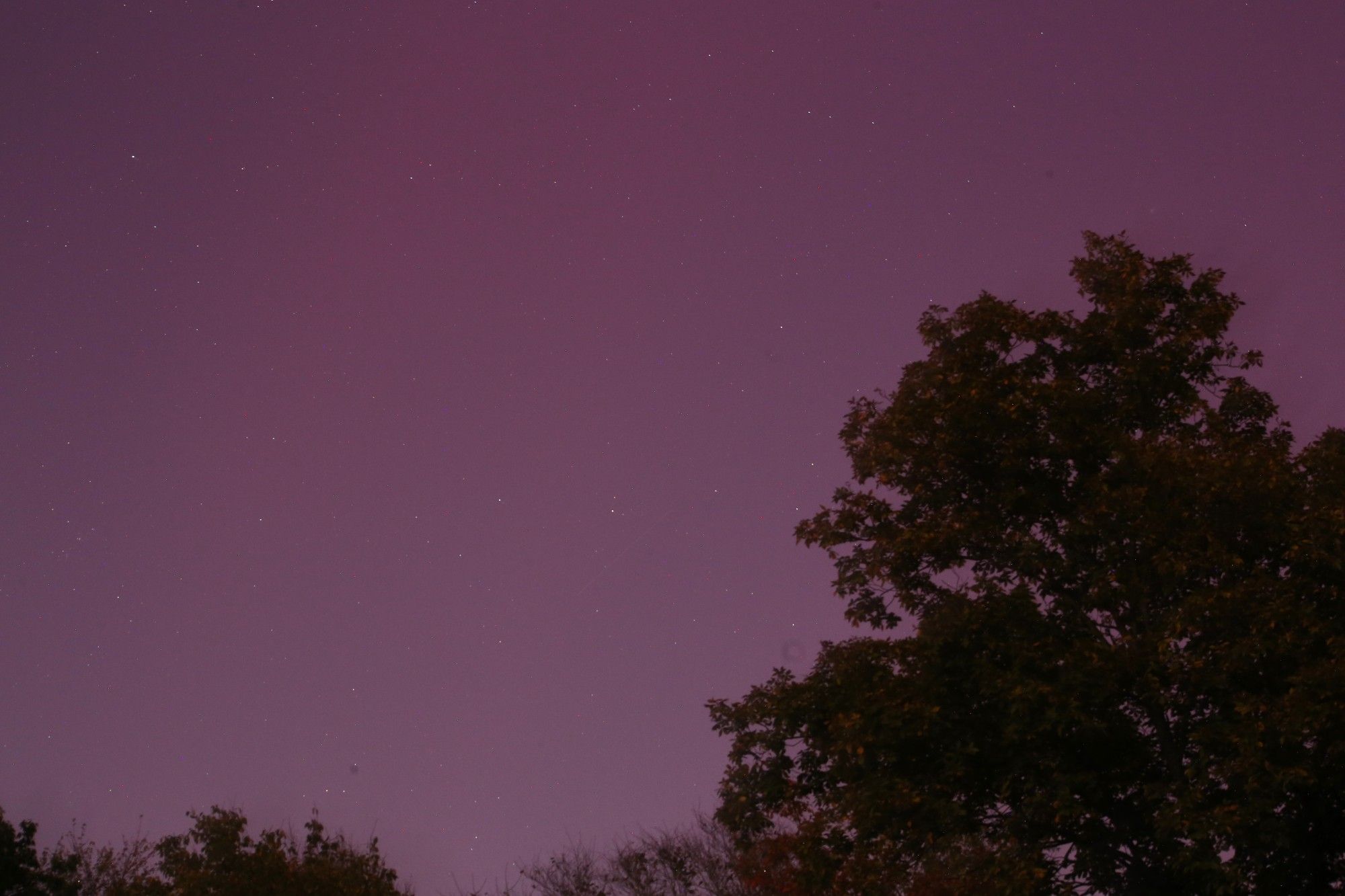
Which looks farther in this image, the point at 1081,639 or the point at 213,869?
the point at 213,869

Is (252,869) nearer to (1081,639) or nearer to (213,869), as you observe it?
(213,869)

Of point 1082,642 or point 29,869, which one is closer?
point 1082,642

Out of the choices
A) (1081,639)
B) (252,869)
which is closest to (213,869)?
(252,869)

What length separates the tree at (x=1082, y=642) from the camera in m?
17.5

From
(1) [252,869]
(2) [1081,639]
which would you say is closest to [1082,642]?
(2) [1081,639]

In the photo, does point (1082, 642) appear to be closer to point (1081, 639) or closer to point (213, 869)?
point (1081, 639)

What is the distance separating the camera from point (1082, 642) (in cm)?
1858

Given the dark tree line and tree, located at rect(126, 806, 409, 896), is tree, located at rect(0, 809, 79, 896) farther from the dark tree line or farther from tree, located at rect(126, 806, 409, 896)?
the dark tree line

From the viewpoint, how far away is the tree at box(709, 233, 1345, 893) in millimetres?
17500

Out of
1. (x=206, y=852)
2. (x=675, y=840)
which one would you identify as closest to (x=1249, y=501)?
(x=206, y=852)

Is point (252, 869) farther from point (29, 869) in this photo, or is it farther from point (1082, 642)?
point (1082, 642)

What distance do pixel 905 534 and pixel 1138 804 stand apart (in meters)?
5.56

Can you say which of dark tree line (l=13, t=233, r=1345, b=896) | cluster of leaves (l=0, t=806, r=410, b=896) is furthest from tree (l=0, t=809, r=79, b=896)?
dark tree line (l=13, t=233, r=1345, b=896)

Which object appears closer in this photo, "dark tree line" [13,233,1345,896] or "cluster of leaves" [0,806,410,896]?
"dark tree line" [13,233,1345,896]
